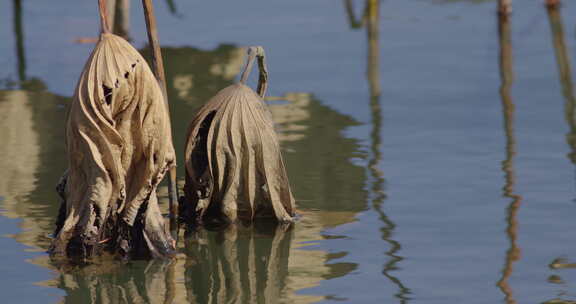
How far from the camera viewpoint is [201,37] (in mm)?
8594

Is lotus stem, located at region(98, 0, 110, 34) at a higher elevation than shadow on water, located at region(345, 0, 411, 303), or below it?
higher

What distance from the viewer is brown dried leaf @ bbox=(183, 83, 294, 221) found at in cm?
436

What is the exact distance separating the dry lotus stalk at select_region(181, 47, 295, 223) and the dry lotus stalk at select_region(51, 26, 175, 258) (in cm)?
37

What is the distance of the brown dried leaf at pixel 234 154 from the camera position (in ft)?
14.3

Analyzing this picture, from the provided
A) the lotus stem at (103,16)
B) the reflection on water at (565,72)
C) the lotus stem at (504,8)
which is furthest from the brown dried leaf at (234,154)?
the lotus stem at (504,8)

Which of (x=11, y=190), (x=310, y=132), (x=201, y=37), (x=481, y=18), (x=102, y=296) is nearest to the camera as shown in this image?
(x=102, y=296)

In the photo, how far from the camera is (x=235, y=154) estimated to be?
4.37m

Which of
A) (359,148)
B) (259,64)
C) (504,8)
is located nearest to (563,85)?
(504,8)

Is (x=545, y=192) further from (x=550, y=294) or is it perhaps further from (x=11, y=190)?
(x=11, y=190)

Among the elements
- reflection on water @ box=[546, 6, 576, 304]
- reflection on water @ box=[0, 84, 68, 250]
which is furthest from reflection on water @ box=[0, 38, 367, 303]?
reflection on water @ box=[546, 6, 576, 304]

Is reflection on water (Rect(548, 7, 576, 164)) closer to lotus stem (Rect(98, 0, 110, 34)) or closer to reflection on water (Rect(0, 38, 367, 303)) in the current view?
reflection on water (Rect(0, 38, 367, 303))

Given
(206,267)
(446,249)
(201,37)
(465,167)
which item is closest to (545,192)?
(465,167)

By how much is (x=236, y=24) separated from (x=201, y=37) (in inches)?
17.8

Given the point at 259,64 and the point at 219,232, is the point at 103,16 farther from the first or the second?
the point at 219,232
